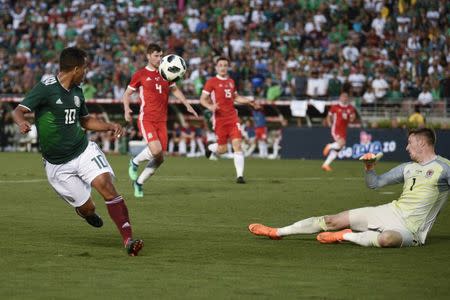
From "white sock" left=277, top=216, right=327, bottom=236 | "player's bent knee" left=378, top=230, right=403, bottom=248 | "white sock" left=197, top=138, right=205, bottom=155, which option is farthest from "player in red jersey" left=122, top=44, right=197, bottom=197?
"white sock" left=197, top=138, right=205, bottom=155

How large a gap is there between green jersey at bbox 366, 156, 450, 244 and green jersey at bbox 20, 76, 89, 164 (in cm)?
308

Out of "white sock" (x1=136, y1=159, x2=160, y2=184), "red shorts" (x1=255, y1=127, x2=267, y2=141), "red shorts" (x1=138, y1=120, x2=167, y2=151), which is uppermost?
"red shorts" (x1=138, y1=120, x2=167, y2=151)

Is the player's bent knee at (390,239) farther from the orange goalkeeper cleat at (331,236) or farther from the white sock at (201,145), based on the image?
the white sock at (201,145)

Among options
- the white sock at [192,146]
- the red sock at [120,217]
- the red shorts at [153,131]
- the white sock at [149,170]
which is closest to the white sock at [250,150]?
the white sock at [192,146]

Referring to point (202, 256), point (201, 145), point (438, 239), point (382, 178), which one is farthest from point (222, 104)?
point (201, 145)

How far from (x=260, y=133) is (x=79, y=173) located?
2529 cm

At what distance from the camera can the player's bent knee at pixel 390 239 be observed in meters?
10.5

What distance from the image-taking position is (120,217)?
33.8ft

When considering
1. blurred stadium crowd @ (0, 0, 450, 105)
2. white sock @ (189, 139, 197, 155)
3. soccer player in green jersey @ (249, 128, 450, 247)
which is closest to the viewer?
soccer player in green jersey @ (249, 128, 450, 247)

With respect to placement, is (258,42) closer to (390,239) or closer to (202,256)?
(390,239)

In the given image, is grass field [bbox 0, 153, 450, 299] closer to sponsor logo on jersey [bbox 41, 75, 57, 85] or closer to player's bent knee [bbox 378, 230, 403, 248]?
player's bent knee [bbox 378, 230, 403, 248]

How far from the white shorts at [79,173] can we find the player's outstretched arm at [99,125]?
8.3 inches

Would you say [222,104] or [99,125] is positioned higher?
[99,125]

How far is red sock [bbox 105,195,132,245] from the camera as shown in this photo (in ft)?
33.5
